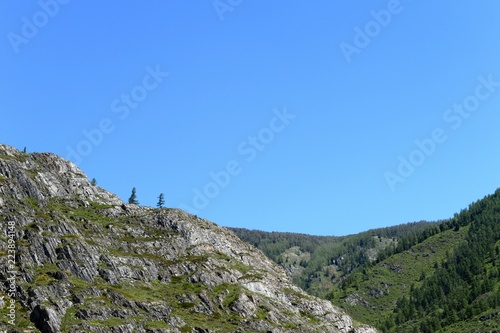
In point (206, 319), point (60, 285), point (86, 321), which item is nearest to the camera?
point (86, 321)

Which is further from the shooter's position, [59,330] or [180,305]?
[180,305]

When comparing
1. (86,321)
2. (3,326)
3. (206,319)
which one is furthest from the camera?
(206,319)

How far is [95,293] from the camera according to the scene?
18012cm

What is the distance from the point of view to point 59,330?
517 feet

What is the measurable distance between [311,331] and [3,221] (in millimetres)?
106627

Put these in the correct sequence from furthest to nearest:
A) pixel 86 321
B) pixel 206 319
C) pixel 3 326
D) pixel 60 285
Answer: pixel 206 319
pixel 60 285
pixel 86 321
pixel 3 326

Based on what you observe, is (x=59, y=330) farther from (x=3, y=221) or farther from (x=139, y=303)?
(x=3, y=221)

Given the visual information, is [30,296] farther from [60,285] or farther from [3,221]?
[3,221]

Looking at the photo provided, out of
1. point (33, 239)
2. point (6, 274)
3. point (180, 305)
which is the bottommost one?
point (180, 305)

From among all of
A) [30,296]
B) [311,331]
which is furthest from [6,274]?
[311,331]

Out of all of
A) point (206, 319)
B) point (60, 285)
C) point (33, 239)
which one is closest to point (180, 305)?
point (206, 319)

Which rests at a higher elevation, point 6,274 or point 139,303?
point 6,274

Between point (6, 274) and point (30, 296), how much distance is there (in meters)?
12.8

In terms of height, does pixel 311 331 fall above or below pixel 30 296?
below
